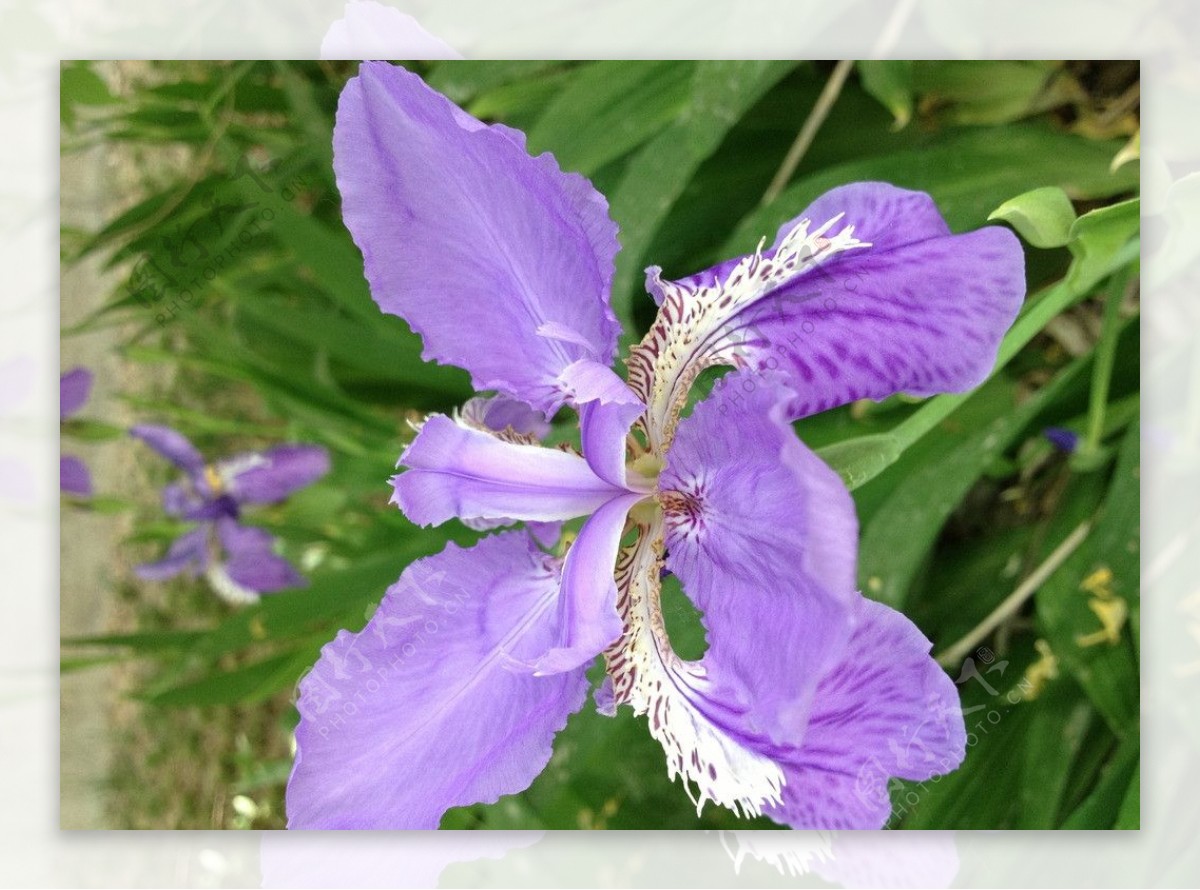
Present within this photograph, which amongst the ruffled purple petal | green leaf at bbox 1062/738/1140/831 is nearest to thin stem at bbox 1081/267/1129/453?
green leaf at bbox 1062/738/1140/831

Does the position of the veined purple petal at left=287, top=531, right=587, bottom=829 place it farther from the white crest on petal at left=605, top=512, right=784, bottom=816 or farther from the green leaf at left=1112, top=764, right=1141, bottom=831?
the green leaf at left=1112, top=764, right=1141, bottom=831

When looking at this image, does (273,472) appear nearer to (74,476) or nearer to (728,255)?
(74,476)

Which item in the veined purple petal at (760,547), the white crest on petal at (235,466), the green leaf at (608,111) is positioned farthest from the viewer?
the white crest on petal at (235,466)

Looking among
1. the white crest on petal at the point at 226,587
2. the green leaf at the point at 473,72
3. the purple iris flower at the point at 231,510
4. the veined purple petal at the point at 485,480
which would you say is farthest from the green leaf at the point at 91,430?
the veined purple petal at the point at 485,480

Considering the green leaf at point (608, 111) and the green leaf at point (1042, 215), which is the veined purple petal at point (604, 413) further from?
the green leaf at point (608, 111)

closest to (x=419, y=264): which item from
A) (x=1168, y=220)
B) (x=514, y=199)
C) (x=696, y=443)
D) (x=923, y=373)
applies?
Answer: (x=514, y=199)

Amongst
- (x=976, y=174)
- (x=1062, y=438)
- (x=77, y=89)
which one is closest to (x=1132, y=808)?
(x=1062, y=438)
